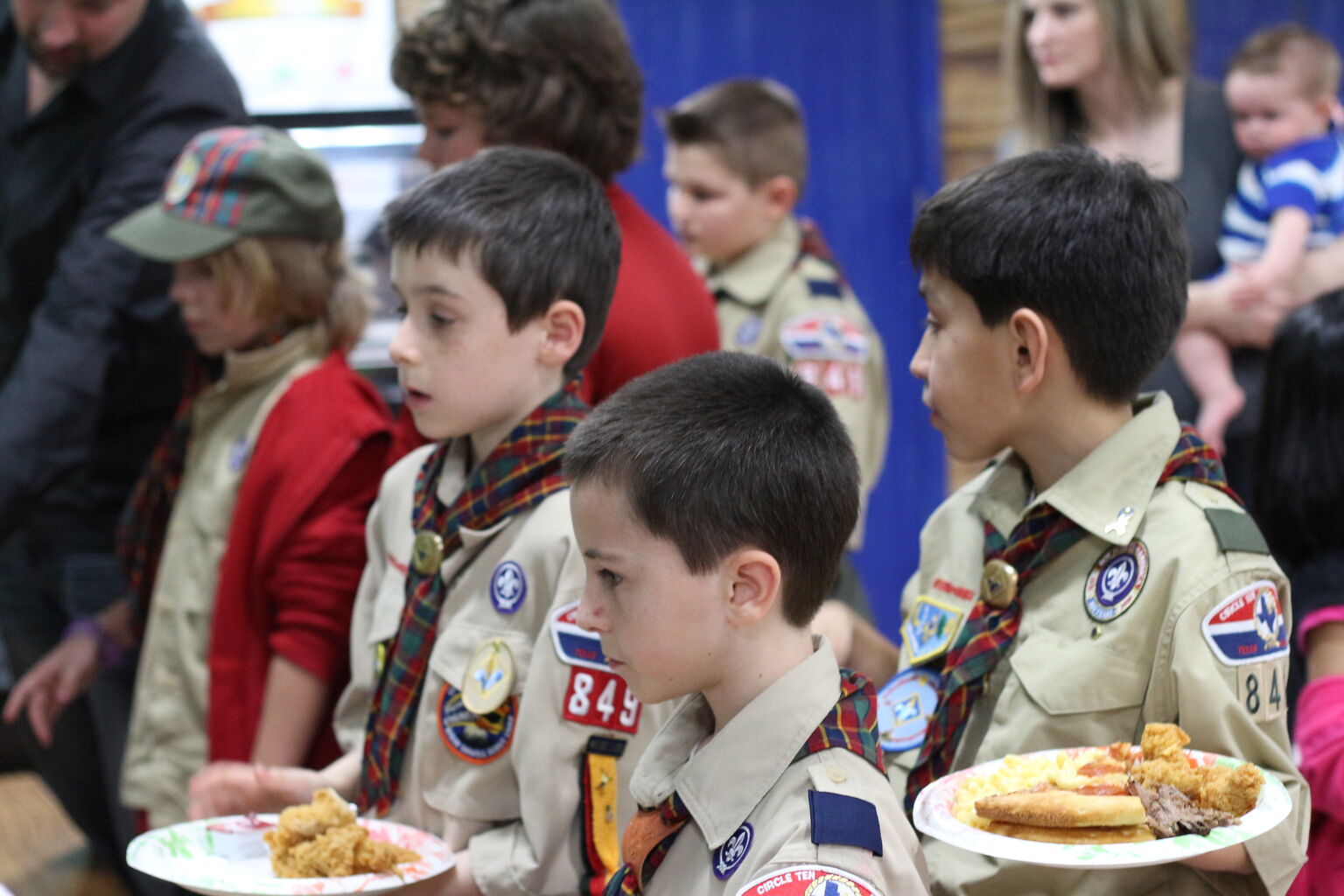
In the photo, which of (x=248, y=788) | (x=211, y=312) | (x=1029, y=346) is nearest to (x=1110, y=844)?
(x=1029, y=346)

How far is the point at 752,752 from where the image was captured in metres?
1.44

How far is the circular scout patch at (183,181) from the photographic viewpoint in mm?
2789

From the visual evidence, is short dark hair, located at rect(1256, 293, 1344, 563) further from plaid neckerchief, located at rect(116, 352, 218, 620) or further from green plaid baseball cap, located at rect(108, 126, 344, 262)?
plaid neckerchief, located at rect(116, 352, 218, 620)

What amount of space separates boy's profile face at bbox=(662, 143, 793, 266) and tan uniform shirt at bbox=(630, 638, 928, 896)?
240 centimetres

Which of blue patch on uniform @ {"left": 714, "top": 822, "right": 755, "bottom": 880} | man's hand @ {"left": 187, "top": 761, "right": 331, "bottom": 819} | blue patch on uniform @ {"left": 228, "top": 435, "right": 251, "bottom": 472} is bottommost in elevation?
man's hand @ {"left": 187, "top": 761, "right": 331, "bottom": 819}

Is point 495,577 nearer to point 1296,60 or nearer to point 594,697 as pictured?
point 594,697

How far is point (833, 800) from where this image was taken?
1.37m

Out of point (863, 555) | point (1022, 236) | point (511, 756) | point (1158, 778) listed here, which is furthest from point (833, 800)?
point (863, 555)

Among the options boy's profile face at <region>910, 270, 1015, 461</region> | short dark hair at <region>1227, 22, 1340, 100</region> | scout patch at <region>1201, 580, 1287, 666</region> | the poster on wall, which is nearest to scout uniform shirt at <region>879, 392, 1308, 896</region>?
scout patch at <region>1201, 580, 1287, 666</region>

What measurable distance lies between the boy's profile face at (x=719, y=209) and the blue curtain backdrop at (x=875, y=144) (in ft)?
4.55

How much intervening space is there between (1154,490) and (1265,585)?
17 cm

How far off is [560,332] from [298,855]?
78 centimetres

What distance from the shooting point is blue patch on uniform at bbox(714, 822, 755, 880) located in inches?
55.6

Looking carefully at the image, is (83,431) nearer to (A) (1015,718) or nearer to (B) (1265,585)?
(A) (1015,718)
